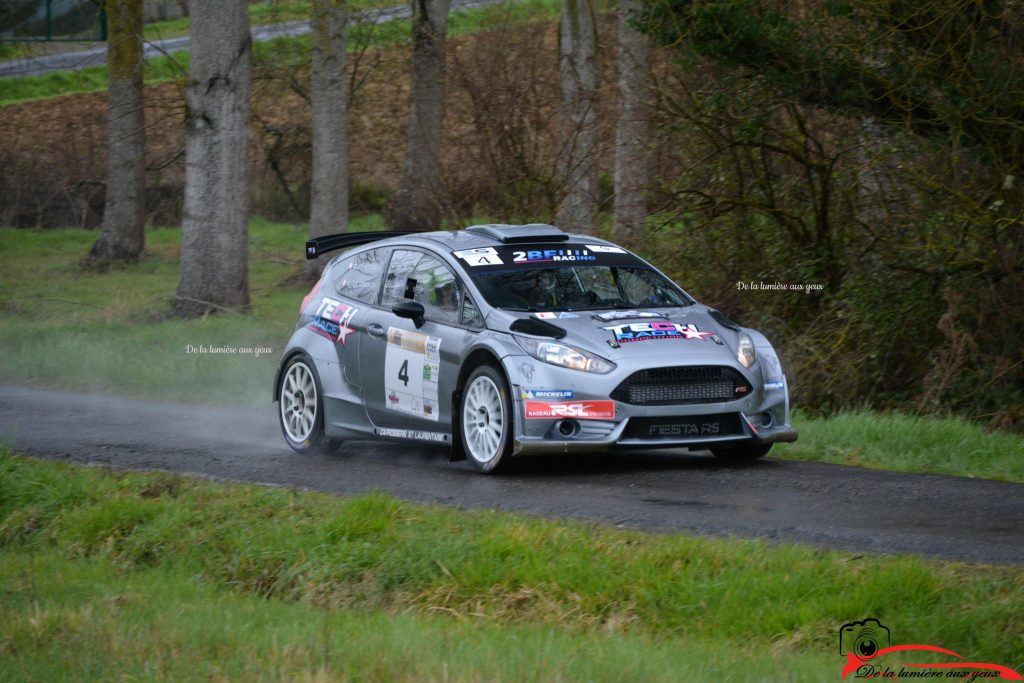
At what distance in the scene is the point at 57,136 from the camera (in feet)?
118

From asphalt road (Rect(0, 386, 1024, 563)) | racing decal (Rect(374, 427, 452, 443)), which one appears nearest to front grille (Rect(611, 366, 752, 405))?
asphalt road (Rect(0, 386, 1024, 563))

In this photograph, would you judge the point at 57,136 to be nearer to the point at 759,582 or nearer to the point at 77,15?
the point at 77,15

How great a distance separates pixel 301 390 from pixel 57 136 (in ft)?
90.0

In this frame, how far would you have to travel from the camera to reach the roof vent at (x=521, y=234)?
1038 cm

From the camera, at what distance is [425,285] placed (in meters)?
10.4

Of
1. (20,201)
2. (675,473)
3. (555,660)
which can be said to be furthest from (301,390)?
(20,201)

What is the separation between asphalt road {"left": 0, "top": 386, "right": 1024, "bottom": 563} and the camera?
7.29 m

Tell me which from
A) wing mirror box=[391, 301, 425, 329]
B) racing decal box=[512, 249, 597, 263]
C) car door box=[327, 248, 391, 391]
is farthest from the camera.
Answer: car door box=[327, 248, 391, 391]

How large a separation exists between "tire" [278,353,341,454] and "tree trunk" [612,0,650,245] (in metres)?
5.19

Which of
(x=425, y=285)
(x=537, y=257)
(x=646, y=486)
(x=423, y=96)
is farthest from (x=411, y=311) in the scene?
(x=423, y=96)

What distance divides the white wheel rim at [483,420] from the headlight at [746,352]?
5.53 feet

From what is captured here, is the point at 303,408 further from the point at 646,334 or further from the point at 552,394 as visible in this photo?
the point at 646,334

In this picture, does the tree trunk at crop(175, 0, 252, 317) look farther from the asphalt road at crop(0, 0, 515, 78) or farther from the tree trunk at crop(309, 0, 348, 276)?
the asphalt road at crop(0, 0, 515, 78)

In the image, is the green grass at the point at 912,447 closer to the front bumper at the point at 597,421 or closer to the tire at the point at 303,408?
the front bumper at the point at 597,421
